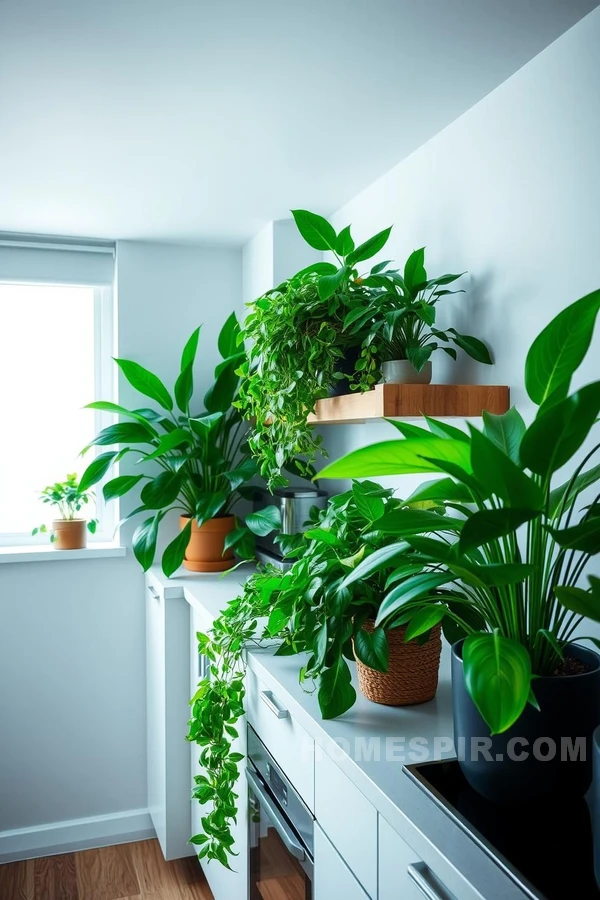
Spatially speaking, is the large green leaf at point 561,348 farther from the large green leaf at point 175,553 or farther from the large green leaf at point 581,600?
the large green leaf at point 175,553

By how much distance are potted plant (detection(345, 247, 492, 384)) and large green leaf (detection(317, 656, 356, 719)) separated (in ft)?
2.27

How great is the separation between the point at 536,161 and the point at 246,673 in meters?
1.35

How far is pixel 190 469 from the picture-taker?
9.04 feet

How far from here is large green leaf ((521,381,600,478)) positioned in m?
0.85

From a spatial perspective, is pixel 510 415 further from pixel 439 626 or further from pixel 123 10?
pixel 123 10

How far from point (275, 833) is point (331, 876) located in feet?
1.21

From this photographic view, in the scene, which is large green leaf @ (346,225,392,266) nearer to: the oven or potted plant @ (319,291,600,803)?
potted plant @ (319,291,600,803)

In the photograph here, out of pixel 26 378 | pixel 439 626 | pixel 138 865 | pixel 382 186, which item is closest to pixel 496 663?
pixel 439 626

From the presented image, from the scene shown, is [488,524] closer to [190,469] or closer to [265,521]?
[265,521]

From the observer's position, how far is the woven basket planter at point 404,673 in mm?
1388

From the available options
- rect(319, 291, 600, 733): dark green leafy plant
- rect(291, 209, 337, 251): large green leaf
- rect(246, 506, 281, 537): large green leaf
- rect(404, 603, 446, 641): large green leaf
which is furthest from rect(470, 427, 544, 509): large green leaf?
rect(246, 506, 281, 537): large green leaf

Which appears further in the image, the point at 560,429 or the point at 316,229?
the point at 316,229

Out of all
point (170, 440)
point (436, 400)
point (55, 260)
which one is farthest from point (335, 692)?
point (55, 260)

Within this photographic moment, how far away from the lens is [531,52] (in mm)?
1534
